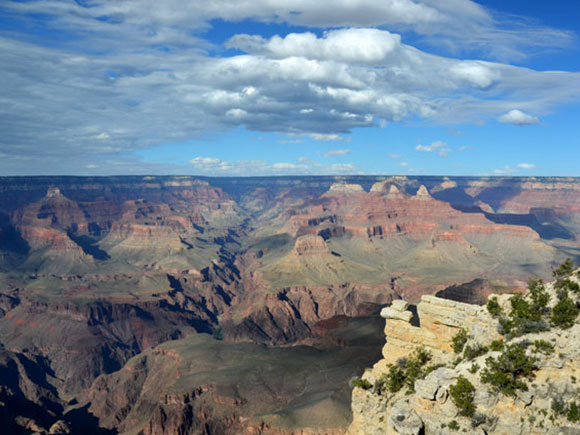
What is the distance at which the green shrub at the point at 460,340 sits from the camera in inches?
1291

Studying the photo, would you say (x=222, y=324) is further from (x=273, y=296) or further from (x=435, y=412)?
(x=435, y=412)

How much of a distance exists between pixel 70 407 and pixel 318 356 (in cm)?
6996

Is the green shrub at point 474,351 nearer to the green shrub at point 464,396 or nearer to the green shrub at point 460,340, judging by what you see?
the green shrub at point 460,340

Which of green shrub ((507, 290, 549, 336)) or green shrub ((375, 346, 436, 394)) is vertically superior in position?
green shrub ((507, 290, 549, 336))

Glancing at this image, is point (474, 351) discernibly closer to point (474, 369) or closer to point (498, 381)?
point (474, 369)

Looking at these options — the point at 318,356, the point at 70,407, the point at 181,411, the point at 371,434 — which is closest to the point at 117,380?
the point at 70,407

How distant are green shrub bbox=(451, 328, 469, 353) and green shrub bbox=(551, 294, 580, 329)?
6.92 metres

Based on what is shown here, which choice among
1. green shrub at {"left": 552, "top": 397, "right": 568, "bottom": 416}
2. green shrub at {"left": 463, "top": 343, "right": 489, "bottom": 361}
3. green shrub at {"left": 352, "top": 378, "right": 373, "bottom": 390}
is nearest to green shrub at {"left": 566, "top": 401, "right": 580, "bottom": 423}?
green shrub at {"left": 552, "top": 397, "right": 568, "bottom": 416}

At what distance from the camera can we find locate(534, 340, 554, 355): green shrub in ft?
80.6

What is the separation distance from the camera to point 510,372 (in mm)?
24000

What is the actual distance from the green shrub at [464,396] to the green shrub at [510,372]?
3.21 feet

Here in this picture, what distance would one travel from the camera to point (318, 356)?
105000 mm

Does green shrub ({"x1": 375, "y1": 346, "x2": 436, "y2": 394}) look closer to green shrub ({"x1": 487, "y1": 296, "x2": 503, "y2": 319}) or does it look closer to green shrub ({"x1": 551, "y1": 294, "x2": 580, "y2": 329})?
green shrub ({"x1": 487, "y1": 296, "x2": 503, "y2": 319})

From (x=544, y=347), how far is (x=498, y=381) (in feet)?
11.9
